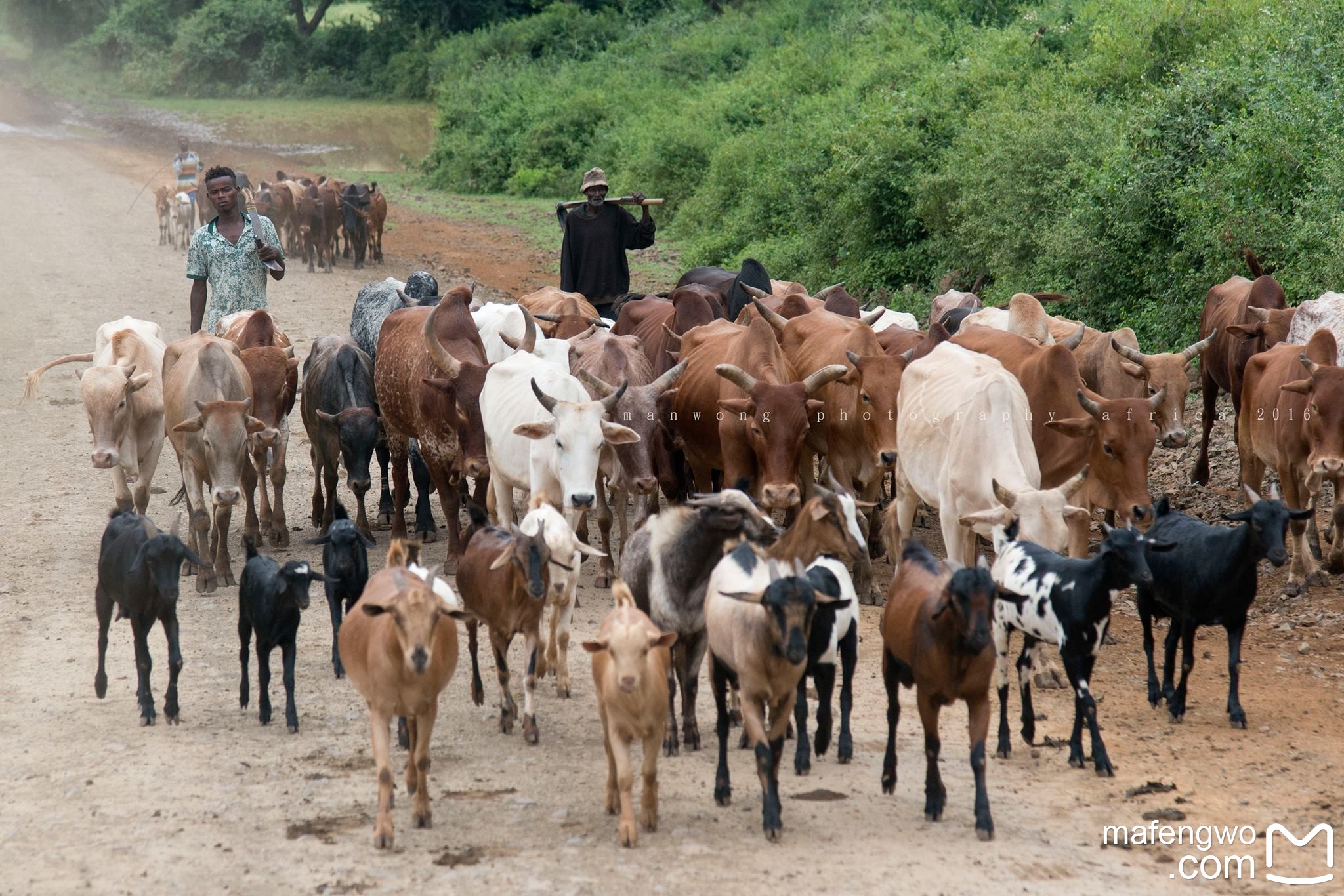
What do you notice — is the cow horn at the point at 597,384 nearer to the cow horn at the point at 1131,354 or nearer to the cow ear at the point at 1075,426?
the cow ear at the point at 1075,426

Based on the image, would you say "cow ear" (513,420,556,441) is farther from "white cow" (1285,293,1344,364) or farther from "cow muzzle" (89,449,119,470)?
"white cow" (1285,293,1344,364)

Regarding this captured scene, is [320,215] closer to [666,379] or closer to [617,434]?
[666,379]

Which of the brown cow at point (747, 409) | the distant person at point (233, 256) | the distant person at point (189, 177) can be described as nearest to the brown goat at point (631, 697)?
the brown cow at point (747, 409)

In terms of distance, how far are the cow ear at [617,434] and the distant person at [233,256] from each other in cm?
344

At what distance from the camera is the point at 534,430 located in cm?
840

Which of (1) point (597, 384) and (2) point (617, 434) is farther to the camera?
(1) point (597, 384)

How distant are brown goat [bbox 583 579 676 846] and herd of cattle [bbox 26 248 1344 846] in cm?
1

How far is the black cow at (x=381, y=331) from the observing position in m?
11.1

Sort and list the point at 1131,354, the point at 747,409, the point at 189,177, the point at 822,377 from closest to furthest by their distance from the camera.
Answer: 1. the point at 747,409
2. the point at 822,377
3. the point at 1131,354
4. the point at 189,177

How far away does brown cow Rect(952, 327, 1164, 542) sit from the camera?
860 centimetres

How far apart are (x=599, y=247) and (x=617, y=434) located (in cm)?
588

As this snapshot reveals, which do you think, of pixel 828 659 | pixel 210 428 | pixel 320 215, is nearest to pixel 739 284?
pixel 210 428

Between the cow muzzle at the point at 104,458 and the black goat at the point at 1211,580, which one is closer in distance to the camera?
the black goat at the point at 1211,580

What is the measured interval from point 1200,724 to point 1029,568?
4.02 feet
